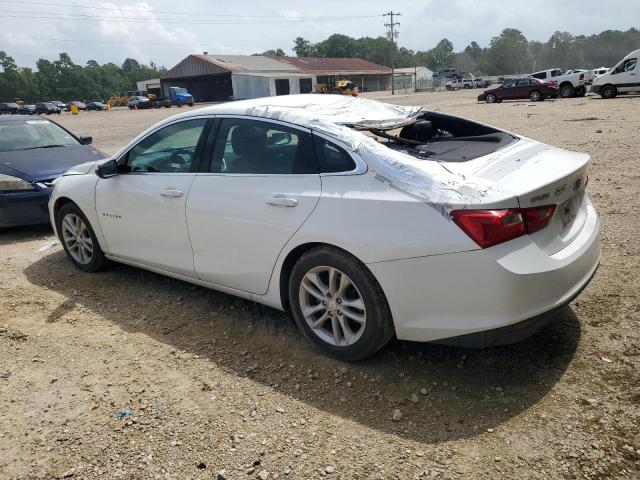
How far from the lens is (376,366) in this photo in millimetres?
3174

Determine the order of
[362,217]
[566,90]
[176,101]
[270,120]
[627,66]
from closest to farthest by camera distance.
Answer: [362,217]
[270,120]
[627,66]
[566,90]
[176,101]

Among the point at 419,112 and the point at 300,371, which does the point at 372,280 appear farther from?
the point at 419,112

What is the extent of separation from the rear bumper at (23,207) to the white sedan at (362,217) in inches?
101

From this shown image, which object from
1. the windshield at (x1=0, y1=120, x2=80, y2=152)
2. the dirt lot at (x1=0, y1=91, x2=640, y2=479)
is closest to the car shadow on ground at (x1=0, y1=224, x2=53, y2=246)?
the windshield at (x1=0, y1=120, x2=80, y2=152)

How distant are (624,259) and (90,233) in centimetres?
489

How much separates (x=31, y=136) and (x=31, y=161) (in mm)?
1131

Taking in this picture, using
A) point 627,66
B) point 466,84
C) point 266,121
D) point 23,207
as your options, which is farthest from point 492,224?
point 466,84

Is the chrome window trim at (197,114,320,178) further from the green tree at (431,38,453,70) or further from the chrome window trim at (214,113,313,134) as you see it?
the green tree at (431,38,453,70)

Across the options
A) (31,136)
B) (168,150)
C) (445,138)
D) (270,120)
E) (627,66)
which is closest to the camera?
(270,120)

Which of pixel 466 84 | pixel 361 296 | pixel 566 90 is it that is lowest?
pixel 466 84

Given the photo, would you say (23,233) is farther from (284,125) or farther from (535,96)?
(535,96)

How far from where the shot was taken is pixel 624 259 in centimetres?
443

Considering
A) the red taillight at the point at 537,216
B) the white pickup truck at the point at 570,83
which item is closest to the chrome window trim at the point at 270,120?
the red taillight at the point at 537,216

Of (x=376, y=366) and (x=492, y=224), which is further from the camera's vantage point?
(x=376, y=366)
